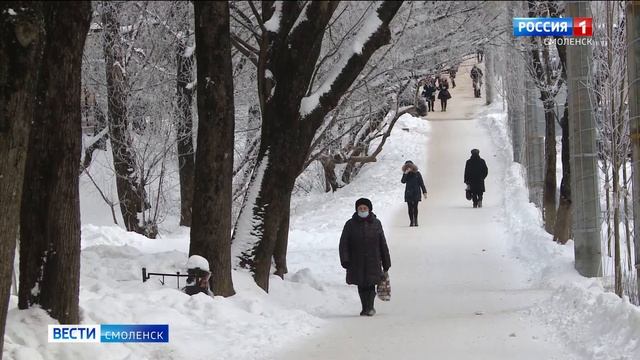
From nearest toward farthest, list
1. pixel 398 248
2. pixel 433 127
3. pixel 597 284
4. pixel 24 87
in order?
1. pixel 24 87
2. pixel 597 284
3. pixel 398 248
4. pixel 433 127

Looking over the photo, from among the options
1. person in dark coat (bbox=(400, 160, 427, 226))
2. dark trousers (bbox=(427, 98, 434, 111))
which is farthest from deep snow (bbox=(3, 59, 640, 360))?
dark trousers (bbox=(427, 98, 434, 111))

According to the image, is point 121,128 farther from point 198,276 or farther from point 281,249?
Result: point 198,276

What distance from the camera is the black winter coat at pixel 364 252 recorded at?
12211 millimetres

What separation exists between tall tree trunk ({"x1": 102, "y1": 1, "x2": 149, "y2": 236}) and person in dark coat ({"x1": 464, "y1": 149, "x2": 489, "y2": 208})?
9.19 m

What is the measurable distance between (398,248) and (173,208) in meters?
11.0

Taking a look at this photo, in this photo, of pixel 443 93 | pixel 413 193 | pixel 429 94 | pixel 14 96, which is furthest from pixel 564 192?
pixel 443 93

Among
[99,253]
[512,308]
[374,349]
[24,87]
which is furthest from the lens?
[99,253]

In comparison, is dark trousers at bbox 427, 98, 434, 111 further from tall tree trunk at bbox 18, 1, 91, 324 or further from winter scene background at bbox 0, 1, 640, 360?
tall tree trunk at bbox 18, 1, 91, 324

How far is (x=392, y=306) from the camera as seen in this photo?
13391 mm

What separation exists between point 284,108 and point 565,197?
8759 mm

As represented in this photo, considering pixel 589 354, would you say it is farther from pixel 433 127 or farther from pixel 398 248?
pixel 433 127

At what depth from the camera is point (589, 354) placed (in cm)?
842

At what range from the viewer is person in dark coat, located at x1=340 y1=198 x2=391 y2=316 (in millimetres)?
12219

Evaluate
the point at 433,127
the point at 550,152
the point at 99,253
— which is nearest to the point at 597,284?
the point at 99,253
